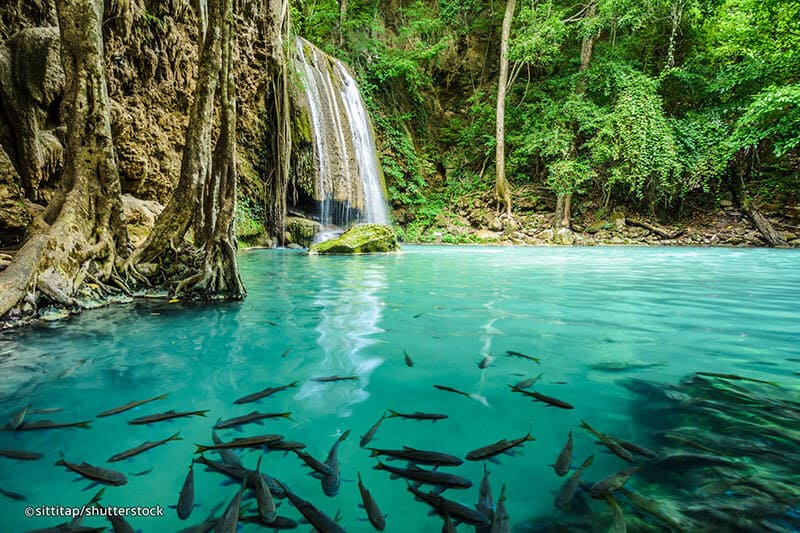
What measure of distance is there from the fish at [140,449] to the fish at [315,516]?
1.90ft

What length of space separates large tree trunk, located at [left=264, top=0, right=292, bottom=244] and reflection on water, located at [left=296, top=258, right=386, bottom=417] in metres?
7.82

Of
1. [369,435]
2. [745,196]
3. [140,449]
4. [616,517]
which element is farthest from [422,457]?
[745,196]

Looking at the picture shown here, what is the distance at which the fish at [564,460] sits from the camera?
109 centimetres

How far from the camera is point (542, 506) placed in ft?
3.12

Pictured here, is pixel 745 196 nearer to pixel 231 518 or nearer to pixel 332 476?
pixel 332 476

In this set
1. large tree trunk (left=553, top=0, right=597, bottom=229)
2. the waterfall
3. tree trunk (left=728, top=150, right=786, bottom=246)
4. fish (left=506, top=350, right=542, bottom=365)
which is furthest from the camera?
large tree trunk (left=553, top=0, right=597, bottom=229)

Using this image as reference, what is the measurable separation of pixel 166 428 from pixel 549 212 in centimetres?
1699

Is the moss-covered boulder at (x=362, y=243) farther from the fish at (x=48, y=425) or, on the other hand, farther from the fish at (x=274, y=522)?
the fish at (x=274, y=522)

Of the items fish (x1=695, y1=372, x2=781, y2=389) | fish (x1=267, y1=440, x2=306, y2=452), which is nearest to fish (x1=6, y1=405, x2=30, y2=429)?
fish (x1=267, y1=440, x2=306, y2=452)

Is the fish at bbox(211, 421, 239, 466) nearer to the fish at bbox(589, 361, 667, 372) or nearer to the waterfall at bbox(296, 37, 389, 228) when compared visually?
the fish at bbox(589, 361, 667, 372)

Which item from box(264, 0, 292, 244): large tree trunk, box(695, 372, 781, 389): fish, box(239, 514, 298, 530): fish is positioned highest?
box(264, 0, 292, 244): large tree trunk

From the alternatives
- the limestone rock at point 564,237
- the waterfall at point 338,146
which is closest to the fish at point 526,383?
the waterfall at point 338,146

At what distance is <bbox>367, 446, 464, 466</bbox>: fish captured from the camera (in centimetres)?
112

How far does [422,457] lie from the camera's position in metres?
1.14
